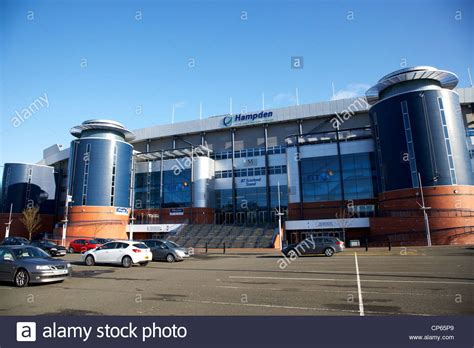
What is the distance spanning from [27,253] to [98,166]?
139 feet

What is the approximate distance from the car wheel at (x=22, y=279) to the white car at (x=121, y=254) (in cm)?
691

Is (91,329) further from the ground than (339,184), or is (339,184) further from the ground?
(339,184)

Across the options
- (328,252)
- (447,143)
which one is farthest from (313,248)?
(447,143)

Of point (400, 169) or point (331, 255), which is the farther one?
point (400, 169)

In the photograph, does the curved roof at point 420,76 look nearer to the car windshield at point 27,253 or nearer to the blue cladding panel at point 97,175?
the car windshield at point 27,253

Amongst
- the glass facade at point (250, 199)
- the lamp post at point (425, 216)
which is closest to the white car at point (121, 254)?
the lamp post at point (425, 216)

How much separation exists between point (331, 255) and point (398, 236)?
17.1 m

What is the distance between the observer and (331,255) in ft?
78.0

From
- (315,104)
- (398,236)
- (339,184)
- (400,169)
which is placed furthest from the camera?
(315,104)

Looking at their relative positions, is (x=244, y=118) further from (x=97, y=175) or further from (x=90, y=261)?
(x=90, y=261)

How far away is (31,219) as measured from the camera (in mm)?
57062

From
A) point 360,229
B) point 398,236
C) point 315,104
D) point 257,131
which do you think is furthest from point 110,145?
point 398,236

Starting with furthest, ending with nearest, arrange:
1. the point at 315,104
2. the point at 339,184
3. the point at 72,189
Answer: the point at 315,104, the point at 72,189, the point at 339,184

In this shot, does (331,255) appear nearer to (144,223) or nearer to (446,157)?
(446,157)
